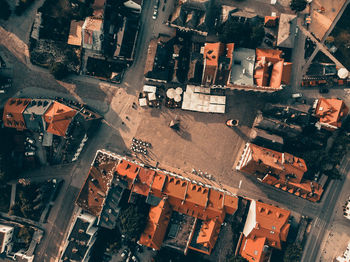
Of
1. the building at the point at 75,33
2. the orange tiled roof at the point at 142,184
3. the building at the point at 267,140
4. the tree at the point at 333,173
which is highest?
the building at the point at 75,33

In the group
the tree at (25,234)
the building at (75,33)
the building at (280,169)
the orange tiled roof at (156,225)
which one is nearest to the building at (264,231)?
the building at (280,169)

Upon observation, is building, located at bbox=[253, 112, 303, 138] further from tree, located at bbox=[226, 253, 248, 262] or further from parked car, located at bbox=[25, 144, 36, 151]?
parked car, located at bbox=[25, 144, 36, 151]

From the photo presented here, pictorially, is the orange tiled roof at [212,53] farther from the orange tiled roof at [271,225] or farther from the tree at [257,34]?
the orange tiled roof at [271,225]

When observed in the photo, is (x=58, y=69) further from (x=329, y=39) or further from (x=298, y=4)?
(x=329, y=39)

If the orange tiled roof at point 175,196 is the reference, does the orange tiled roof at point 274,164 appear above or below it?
above

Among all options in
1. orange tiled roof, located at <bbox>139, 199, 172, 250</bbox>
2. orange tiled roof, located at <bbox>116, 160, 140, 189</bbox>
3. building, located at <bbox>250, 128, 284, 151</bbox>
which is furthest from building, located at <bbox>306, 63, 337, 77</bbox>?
orange tiled roof, located at <bbox>116, 160, 140, 189</bbox>

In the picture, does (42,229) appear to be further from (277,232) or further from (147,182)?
(277,232)
